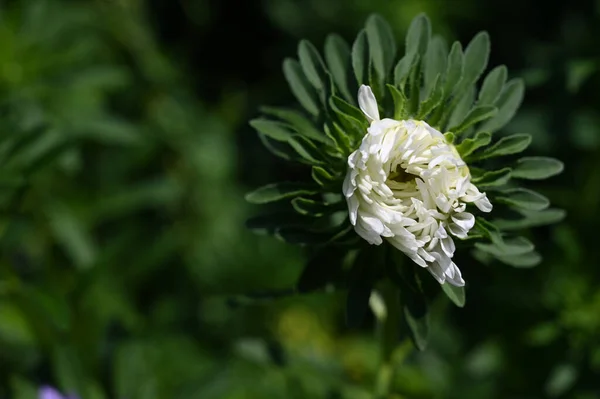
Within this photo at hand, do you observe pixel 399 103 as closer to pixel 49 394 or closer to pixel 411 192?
pixel 411 192

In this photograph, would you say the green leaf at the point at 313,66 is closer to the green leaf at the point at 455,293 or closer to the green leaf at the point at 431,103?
the green leaf at the point at 431,103

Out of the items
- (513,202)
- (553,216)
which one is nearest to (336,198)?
(513,202)

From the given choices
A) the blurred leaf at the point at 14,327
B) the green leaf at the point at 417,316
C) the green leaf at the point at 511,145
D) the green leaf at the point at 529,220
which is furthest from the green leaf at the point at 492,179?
the blurred leaf at the point at 14,327

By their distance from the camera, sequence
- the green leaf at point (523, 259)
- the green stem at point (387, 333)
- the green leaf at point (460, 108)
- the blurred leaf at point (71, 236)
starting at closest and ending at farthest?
1. the green leaf at point (460, 108)
2. the green leaf at point (523, 259)
3. the green stem at point (387, 333)
4. the blurred leaf at point (71, 236)

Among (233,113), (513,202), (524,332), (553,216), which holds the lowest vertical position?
(524,332)

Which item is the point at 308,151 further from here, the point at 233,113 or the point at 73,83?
the point at 233,113

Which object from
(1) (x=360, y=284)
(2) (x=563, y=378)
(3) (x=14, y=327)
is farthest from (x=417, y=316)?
(3) (x=14, y=327)

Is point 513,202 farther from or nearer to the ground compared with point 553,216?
farther from the ground
